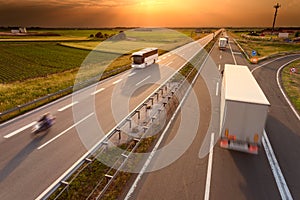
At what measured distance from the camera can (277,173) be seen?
10.3 meters

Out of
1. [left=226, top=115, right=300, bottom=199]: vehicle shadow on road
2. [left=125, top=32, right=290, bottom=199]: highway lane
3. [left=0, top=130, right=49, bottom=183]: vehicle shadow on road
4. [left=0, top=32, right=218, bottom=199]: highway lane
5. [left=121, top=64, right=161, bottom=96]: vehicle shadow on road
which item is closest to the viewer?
[left=125, top=32, right=290, bottom=199]: highway lane

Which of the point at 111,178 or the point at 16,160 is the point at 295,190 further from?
the point at 16,160

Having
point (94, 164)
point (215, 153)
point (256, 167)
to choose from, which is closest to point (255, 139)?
point (256, 167)

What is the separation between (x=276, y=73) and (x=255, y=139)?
87.1ft

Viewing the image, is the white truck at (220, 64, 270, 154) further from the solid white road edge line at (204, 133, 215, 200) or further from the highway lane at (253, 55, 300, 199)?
the highway lane at (253, 55, 300, 199)

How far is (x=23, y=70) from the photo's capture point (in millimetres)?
35344

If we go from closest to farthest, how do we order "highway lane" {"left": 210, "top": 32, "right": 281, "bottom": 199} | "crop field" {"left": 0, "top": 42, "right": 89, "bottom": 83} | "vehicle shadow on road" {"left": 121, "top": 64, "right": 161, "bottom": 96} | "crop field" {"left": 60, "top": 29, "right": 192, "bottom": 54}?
"highway lane" {"left": 210, "top": 32, "right": 281, "bottom": 199} < "vehicle shadow on road" {"left": 121, "top": 64, "right": 161, "bottom": 96} < "crop field" {"left": 0, "top": 42, "right": 89, "bottom": 83} < "crop field" {"left": 60, "top": 29, "right": 192, "bottom": 54}

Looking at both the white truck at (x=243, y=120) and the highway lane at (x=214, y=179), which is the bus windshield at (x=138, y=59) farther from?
the highway lane at (x=214, y=179)

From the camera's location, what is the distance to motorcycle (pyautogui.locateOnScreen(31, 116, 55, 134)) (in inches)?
535

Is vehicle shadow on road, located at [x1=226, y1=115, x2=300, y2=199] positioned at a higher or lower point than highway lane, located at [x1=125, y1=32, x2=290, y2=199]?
lower

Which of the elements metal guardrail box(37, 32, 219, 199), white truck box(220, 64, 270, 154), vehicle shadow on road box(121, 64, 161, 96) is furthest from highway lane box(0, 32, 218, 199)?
white truck box(220, 64, 270, 154)

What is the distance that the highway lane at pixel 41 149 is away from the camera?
940 centimetres

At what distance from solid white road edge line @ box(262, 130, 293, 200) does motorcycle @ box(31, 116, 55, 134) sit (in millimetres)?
13583

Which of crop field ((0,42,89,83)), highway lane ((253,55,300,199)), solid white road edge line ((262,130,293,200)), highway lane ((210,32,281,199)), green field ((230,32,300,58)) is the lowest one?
green field ((230,32,300,58))
